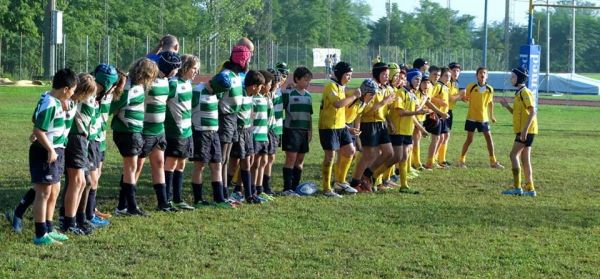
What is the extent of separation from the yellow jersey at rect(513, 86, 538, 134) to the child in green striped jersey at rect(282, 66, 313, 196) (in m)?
2.97

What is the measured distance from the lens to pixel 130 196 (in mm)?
10242

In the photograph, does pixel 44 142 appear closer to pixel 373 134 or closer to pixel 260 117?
pixel 260 117

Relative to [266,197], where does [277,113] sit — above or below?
above

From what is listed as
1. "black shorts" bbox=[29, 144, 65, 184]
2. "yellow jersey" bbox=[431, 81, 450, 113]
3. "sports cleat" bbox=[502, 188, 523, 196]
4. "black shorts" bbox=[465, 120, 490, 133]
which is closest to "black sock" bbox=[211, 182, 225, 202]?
"black shorts" bbox=[29, 144, 65, 184]

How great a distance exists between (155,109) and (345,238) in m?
2.56

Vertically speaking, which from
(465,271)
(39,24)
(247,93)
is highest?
(39,24)

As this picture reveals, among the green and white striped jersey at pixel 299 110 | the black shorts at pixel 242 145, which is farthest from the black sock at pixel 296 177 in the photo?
the black shorts at pixel 242 145

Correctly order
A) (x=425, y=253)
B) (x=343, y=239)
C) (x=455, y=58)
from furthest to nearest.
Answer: (x=455, y=58) → (x=343, y=239) → (x=425, y=253)

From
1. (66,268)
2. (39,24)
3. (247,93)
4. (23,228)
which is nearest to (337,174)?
(247,93)

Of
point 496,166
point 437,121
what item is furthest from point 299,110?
point 496,166

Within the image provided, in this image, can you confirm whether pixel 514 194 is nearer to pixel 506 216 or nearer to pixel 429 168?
pixel 506 216

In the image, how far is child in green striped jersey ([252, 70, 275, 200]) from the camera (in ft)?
39.2

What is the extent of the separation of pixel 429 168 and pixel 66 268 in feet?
32.1

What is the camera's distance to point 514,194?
1325 cm
